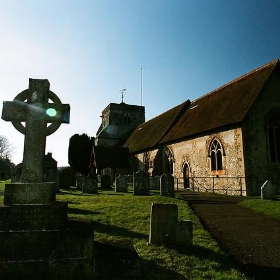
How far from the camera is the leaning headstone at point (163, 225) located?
16.6 ft

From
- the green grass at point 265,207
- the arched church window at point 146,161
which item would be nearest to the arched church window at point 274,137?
the green grass at point 265,207

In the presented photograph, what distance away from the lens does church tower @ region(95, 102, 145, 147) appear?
42.8 metres

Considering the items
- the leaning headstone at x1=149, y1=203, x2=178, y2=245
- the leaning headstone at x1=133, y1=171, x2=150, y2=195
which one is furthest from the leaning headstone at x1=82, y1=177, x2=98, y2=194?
the leaning headstone at x1=149, y1=203, x2=178, y2=245

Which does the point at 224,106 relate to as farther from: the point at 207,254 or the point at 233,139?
the point at 207,254

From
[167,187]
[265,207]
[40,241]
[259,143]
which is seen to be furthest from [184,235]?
[259,143]

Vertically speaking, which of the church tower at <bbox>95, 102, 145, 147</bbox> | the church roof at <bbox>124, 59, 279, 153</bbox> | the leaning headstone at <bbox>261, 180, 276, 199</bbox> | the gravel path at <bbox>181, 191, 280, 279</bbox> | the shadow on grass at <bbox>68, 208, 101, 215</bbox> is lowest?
the gravel path at <bbox>181, 191, 280, 279</bbox>

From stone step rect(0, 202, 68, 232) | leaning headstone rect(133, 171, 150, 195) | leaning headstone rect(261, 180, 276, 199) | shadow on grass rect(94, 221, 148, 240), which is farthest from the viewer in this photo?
leaning headstone rect(133, 171, 150, 195)

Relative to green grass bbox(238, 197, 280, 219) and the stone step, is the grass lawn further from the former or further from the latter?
green grass bbox(238, 197, 280, 219)

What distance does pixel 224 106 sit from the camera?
62.8 ft

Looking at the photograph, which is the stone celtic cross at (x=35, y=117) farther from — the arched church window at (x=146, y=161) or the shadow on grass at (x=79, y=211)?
the arched church window at (x=146, y=161)

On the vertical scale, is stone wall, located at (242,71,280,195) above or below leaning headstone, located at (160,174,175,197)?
above

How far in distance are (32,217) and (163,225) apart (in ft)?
8.67

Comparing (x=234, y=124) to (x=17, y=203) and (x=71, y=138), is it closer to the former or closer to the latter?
(x=17, y=203)

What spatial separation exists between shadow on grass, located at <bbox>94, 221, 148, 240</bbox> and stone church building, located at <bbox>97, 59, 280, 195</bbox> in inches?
454
